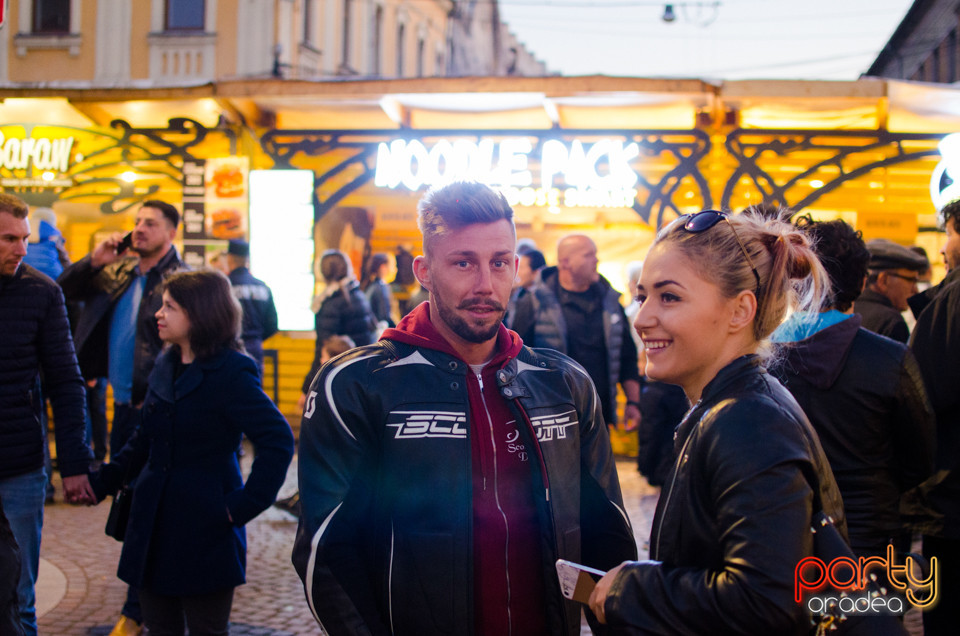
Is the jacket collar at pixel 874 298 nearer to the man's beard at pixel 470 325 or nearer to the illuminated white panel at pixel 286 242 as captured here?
the man's beard at pixel 470 325

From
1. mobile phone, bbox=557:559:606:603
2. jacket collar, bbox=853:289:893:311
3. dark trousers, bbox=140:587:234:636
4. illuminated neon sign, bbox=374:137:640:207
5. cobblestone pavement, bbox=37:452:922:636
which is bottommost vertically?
cobblestone pavement, bbox=37:452:922:636

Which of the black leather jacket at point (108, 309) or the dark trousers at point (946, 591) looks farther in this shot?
the black leather jacket at point (108, 309)

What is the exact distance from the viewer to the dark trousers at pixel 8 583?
2883 millimetres

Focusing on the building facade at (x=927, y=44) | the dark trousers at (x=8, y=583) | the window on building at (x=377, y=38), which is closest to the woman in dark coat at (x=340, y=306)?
the dark trousers at (x=8, y=583)

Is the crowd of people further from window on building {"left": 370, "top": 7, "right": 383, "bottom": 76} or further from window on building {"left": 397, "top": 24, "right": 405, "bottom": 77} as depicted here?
window on building {"left": 397, "top": 24, "right": 405, "bottom": 77}

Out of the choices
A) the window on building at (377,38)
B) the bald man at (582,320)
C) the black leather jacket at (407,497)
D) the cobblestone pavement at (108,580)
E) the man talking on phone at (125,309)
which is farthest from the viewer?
the window on building at (377,38)

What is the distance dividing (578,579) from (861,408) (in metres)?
1.49

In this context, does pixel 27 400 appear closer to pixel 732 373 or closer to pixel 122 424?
pixel 122 424

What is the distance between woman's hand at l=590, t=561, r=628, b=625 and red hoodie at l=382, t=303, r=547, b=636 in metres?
0.44

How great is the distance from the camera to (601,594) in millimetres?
1865

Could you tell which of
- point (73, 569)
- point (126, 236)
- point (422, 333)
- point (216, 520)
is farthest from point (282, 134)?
point (422, 333)

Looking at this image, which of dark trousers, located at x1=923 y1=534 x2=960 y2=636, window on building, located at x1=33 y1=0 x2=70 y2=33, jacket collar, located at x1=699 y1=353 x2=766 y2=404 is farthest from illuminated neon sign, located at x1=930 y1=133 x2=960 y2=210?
window on building, located at x1=33 y1=0 x2=70 y2=33

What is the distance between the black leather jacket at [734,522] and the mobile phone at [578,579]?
0.16 metres

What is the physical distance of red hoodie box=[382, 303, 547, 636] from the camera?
2.28 metres
